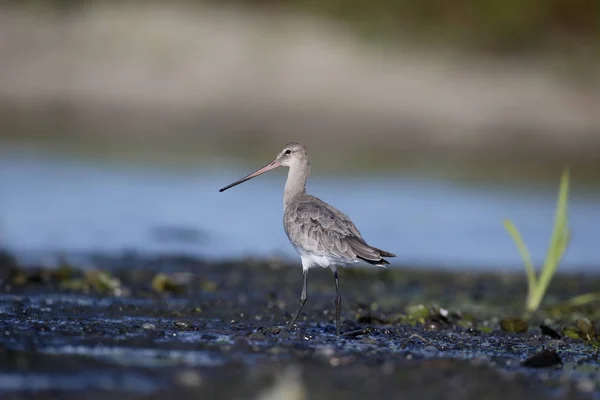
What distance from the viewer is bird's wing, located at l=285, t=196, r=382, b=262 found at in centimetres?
877

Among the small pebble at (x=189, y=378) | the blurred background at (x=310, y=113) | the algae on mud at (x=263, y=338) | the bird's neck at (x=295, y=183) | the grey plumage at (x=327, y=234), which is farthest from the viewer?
the blurred background at (x=310, y=113)

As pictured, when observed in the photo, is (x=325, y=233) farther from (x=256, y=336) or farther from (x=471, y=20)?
(x=471, y=20)

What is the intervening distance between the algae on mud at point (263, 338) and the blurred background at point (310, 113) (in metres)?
3.24

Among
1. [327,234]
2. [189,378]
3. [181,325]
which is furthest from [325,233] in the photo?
[189,378]

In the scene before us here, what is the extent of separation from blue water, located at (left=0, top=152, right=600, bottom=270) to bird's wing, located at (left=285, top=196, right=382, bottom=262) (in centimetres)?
431

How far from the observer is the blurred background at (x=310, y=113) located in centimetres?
1684

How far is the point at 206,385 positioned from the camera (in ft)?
20.7

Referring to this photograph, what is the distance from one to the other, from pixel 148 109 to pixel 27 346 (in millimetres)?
18901

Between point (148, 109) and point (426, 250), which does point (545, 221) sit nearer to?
point (426, 250)

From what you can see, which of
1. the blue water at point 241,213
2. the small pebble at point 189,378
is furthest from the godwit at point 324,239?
the blue water at point 241,213

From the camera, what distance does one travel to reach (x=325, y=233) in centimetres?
893

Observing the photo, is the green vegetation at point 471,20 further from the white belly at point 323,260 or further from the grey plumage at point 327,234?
the white belly at point 323,260

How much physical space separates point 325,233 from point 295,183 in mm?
1084

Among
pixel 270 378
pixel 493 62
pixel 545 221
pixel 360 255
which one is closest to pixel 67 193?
pixel 545 221
